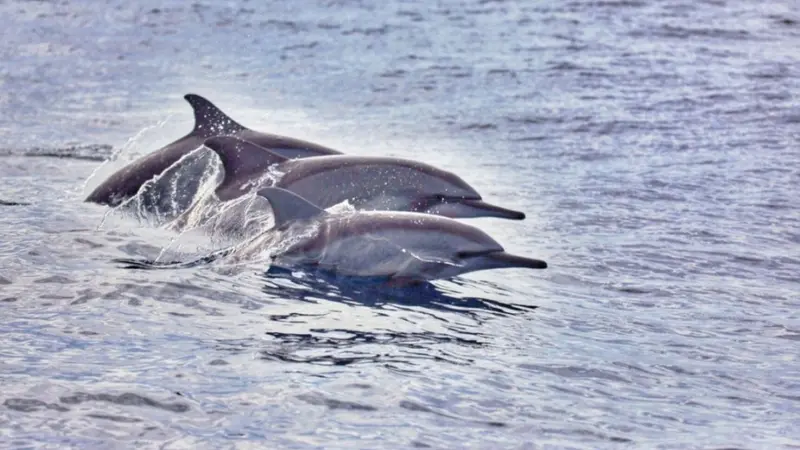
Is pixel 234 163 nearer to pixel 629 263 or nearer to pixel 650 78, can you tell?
pixel 629 263

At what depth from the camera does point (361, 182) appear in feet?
35.4

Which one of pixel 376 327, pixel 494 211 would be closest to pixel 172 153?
pixel 494 211

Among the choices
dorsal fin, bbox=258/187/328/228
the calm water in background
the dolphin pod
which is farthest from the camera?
dorsal fin, bbox=258/187/328/228

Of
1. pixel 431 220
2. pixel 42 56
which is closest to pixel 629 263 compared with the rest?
pixel 431 220

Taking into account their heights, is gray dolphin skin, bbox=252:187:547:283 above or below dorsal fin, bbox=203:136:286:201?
below

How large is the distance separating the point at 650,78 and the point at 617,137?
404 cm

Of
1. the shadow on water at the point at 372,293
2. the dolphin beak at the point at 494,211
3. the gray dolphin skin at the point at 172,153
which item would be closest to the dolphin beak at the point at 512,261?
the shadow on water at the point at 372,293

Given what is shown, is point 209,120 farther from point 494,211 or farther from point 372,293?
point 372,293

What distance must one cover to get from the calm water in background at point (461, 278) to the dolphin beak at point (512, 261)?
345mm

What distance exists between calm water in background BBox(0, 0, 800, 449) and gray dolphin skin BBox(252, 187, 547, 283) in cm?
20

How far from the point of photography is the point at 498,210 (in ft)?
34.9

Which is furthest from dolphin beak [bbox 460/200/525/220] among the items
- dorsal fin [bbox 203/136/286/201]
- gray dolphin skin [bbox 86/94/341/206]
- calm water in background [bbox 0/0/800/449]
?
gray dolphin skin [bbox 86/94/341/206]

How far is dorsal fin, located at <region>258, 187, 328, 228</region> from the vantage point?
378 inches

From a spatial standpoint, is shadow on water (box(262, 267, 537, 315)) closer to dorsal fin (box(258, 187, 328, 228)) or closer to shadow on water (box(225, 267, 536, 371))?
shadow on water (box(225, 267, 536, 371))
